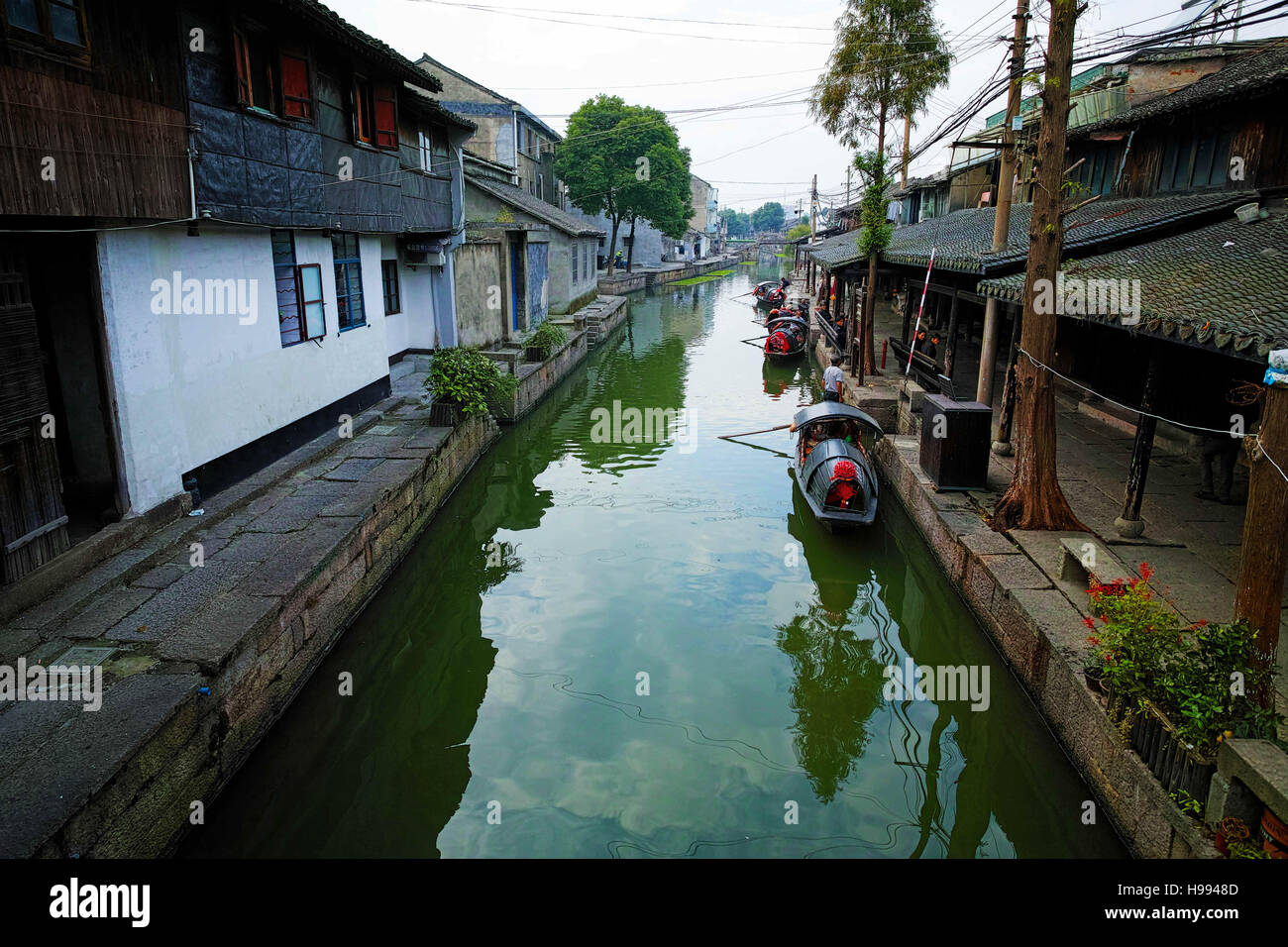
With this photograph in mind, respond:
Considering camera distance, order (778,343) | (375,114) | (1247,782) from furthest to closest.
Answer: (778,343) → (375,114) → (1247,782)

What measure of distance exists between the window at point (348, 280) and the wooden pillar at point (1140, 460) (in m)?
12.3

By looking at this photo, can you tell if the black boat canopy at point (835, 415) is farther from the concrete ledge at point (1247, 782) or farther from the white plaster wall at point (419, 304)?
the white plaster wall at point (419, 304)

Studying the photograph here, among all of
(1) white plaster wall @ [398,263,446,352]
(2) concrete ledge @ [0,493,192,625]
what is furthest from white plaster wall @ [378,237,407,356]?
(2) concrete ledge @ [0,493,192,625]

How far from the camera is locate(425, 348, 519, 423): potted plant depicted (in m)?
13.9

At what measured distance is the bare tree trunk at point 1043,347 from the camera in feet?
29.5

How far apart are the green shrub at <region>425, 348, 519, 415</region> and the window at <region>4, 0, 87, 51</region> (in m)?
7.14

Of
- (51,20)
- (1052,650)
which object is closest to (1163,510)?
(1052,650)

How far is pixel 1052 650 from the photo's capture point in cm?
702

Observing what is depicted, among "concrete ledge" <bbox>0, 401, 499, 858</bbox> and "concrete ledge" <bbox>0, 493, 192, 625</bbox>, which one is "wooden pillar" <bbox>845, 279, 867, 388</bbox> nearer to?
"concrete ledge" <bbox>0, 401, 499, 858</bbox>

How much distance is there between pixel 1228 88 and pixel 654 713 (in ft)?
38.8

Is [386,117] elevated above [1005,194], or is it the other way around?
[386,117]

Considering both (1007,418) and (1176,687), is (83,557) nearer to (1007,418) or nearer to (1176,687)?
(1176,687)

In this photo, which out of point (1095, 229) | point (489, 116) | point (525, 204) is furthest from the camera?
point (489, 116)
